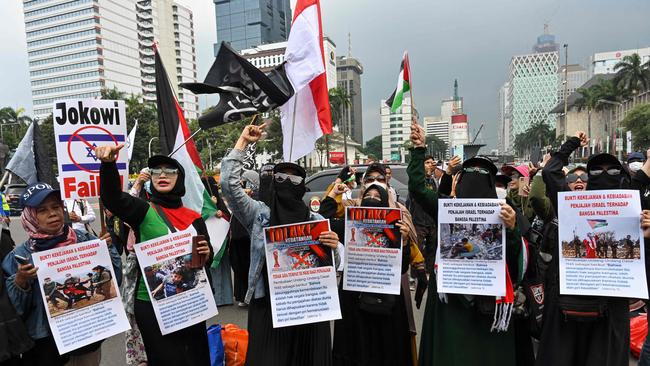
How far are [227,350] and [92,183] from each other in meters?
1.89

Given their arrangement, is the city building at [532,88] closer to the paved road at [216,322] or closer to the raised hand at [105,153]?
the paved road at [216,322]

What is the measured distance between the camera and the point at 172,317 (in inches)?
103

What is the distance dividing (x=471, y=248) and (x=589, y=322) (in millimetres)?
874

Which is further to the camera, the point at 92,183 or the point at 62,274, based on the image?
the point at 92,183

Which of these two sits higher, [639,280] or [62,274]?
[62,274]

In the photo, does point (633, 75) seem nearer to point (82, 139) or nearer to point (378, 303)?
point (378, 303)

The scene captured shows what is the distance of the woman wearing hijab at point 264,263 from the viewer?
279 cm

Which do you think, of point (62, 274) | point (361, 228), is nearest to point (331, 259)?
point (361, 228)

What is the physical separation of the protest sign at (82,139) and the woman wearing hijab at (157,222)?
2.25 ft

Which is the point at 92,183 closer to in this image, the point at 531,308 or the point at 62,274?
the point at 62,274

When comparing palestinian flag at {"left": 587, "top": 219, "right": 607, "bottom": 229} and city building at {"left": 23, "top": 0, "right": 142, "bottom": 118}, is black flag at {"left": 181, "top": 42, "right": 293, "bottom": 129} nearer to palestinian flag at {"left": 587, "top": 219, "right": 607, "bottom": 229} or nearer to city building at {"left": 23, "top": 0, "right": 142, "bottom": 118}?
palestinian flag at {"left": 587, "top": 219, "right": 607, "bottom": 229}

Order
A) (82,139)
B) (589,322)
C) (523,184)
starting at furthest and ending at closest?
(523,184)
(82,139)
(589,322)

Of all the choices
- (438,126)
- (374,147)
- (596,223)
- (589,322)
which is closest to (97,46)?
(374,147)

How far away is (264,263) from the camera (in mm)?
2846
